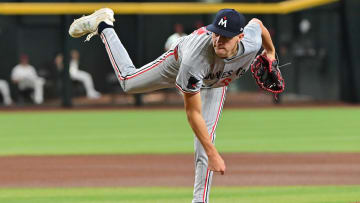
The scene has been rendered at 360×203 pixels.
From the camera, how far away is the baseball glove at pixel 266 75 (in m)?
5.35

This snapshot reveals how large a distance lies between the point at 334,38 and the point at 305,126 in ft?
25.6

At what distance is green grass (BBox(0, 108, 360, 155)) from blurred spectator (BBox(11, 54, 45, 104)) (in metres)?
2.05

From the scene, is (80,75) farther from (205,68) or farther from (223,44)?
(223,44)

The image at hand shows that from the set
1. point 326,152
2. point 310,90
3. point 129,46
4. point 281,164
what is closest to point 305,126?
point 326,152

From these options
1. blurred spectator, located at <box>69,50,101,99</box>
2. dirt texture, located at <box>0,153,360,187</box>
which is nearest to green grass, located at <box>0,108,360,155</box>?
dirt texture, located at <box>0,153,360,187</box>

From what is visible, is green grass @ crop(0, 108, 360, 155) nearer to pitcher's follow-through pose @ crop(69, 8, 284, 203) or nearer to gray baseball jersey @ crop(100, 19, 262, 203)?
pitcher's follow-through pose @ crop(69, 8, 284, 203)

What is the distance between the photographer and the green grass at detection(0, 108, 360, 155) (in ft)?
32.2

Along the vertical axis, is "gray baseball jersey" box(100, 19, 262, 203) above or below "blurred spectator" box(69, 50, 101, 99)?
above

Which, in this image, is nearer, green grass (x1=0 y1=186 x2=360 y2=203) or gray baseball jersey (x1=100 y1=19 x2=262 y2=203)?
gray baseball jersey (x1=100 y1=19 x2=262 y2=203)

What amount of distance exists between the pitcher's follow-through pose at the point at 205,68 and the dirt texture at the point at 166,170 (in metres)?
1.64

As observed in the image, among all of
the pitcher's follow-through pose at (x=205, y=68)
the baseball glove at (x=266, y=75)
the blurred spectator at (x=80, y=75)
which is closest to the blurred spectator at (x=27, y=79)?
the blurred spectator at (x=80, y=75)

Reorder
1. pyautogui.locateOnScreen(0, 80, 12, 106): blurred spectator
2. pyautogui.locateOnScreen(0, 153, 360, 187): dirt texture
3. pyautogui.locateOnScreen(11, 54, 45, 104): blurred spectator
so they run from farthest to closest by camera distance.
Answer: pyautogui.locateOnScreen(0, 80, 12, 106): blurred spectator
pyautogui.locateOnScreen(11, 54, 45, 104): blurred spectator
pyautogui.locateOnScreen(0, 153, 360, 187): dirt texture

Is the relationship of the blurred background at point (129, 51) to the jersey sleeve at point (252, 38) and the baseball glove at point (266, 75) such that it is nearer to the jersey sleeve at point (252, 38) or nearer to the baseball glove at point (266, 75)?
the baseball glove at point (266, 75)

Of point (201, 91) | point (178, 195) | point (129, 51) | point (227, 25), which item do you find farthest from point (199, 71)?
point (129, 51)
